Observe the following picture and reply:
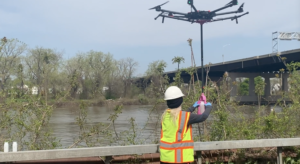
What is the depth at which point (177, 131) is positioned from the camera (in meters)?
4.05

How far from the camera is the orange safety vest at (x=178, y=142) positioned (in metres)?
4.04

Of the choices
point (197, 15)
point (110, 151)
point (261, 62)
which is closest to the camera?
point (110, 151)

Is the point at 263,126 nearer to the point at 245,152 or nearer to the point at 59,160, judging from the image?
the point at 245,152

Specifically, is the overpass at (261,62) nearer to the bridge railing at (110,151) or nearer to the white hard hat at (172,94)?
the bridge railing at (110,151)

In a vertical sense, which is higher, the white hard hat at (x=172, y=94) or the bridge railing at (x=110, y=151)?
the white hard hat at (x=172, y=94)

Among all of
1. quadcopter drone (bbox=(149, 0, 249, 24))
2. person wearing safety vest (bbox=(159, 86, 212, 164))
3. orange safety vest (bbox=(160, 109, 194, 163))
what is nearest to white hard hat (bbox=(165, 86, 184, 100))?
person wearing safety vest (bbox=(159, 86, 212, 164))

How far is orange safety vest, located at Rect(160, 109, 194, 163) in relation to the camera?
404cm

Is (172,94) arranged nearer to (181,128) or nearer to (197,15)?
(181,128)

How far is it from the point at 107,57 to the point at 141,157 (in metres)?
58.7

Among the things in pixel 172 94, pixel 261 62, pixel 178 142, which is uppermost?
pixel 261 62

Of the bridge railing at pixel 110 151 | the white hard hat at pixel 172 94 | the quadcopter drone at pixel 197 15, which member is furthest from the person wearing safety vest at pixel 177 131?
the quadcopter drone at pixel 197 15

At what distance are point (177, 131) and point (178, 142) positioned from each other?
0.13 metres

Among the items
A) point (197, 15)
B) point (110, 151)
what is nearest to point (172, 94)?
point (110, 151)

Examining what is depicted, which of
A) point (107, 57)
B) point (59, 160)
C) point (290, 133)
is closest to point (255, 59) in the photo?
point (107, 57)
